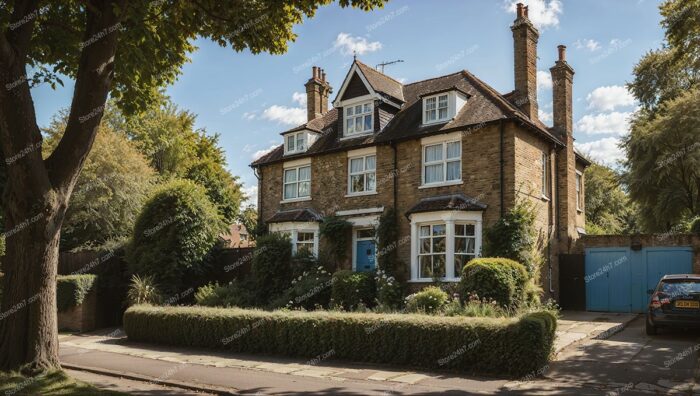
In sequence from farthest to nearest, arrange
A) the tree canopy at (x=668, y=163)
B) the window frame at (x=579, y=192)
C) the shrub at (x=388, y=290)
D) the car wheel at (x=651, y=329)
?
the tree canopy at (x=668, y=163) → the window frame at (x=579, y=192) → the shrub at (x=388, y=290) → the car wheel at (x=651, y=329)

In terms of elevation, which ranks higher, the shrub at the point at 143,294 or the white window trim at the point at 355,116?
the white window trim at the point at 355,116

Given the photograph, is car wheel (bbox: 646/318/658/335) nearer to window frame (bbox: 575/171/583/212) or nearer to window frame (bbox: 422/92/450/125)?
window frame (bbox: 422/92/450/125)

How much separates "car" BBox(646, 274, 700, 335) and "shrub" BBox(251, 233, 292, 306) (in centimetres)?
1289

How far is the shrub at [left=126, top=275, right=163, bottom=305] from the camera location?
21.3 metres

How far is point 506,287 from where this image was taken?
55.9 ft

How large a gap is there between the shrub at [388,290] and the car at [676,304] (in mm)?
7828

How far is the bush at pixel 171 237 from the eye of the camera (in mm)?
22688

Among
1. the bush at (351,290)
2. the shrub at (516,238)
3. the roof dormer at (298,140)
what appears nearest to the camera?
the shrub at (516,238)

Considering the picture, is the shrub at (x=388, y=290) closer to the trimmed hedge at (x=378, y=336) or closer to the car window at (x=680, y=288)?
the trimmed hedge at (x=378, y=336)

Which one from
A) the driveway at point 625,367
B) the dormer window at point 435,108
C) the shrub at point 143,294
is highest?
the dormer window at point 435,108

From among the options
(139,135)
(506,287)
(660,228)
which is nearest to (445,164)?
(506,287)

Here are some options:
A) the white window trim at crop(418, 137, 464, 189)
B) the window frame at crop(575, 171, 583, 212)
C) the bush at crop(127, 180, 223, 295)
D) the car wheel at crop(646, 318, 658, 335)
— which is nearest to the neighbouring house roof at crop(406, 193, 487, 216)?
the white window trim at crop(418, 137, 464, 189)

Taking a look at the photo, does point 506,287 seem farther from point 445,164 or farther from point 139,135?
point 139,135

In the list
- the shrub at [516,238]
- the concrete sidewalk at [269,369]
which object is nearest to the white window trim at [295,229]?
the shrub at [516,238]
